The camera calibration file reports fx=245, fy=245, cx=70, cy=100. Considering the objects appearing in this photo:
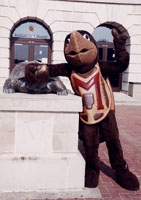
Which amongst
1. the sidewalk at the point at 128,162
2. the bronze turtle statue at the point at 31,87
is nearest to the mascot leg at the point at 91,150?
the sidewalk at the point at 128,162

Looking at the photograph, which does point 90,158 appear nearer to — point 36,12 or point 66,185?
point 66,185

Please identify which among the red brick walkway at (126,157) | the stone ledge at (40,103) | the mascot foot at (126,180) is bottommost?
the red brick walkway at (126,157)

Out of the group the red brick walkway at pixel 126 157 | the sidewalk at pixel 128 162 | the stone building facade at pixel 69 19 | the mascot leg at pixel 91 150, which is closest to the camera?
the sidewalk at pixel 128 162

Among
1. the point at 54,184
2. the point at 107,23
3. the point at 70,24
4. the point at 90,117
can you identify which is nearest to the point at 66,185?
the point at 54,184

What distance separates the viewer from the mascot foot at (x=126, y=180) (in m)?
3.10

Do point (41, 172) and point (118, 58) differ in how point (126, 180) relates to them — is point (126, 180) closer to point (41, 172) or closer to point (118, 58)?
point (41, 172)

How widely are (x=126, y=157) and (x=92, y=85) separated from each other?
2.00m

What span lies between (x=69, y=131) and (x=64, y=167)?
0.43 meters

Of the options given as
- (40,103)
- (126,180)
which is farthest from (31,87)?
(126,180)

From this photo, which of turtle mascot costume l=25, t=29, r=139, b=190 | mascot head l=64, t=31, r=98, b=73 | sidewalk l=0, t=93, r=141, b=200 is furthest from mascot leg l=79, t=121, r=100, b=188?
mascot head l=64, t=31, r=98, b=73

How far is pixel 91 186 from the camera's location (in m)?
3.08

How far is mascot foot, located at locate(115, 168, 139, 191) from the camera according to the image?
10.2 ft

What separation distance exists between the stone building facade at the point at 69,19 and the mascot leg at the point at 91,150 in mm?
9961

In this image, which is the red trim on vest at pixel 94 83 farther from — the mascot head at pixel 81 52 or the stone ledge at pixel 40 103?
the stone ledge at pixel 40 103
